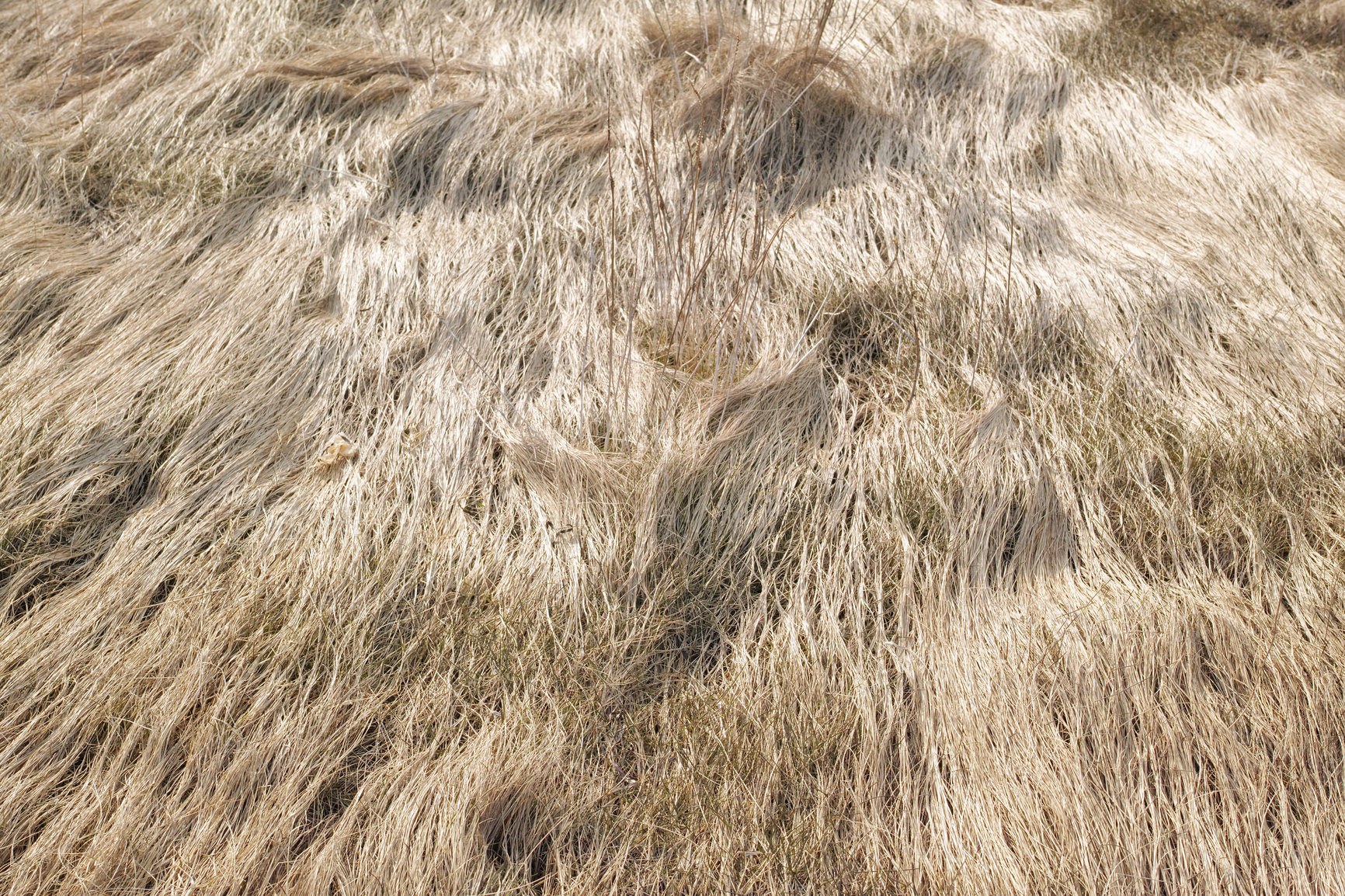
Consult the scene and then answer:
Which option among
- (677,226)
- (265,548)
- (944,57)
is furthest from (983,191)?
(265,548)

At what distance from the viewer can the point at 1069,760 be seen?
182 cm

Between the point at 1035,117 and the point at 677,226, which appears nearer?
the point at 677,226

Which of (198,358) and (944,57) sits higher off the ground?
(944,57)

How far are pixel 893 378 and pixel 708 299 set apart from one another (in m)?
0.64

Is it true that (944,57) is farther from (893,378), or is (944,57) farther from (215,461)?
(215,461)

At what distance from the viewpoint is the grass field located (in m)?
1.78

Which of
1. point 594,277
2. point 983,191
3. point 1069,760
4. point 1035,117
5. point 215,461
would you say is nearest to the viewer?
point 1069,760

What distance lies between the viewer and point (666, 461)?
2.23 metres

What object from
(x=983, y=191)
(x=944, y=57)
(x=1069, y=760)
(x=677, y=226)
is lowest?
(x=1069, y=760)

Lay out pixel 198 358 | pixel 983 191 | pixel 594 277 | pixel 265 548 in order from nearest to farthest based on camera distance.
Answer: pixel 265 548
pixel 198 358
pixel 594 277
pixel 983 191

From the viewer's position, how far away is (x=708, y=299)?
2.60 metres

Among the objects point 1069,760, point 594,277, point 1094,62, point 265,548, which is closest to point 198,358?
point 265,548

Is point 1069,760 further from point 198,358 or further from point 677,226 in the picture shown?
point 198,358

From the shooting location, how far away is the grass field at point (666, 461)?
178cm
